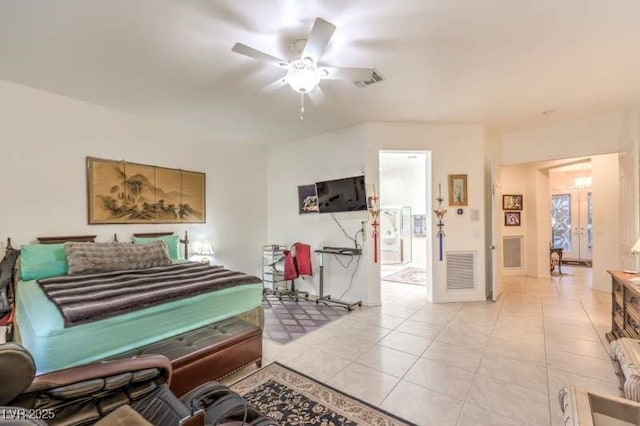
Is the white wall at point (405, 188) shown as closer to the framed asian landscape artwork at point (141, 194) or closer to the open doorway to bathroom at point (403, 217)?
the open doorway to bathroom at point (403, 217)

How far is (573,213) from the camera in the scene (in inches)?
340

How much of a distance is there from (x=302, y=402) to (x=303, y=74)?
2.58 meters

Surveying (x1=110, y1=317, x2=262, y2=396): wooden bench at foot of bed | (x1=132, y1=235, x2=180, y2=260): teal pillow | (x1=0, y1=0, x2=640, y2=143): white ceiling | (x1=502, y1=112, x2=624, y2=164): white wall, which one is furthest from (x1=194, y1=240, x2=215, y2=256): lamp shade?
(x1=502, y1=112, x2=624, y2=164): white wall

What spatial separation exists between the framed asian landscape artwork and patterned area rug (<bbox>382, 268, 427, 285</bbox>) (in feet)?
14.2

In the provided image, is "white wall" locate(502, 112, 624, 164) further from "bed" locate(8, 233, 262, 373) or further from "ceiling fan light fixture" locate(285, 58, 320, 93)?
"bed" locate(8, 233, 262, 373)

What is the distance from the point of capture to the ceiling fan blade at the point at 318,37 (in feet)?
6.31

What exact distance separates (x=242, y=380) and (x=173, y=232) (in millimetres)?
2962

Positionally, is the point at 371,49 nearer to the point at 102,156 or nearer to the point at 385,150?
the point at 385,150

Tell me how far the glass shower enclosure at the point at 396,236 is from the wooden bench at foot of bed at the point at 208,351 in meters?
6.59

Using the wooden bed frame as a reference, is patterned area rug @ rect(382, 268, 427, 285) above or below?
below

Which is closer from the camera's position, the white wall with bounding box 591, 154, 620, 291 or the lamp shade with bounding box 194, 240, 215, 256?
the lamp shade with bounding box 194, 240, 215, 256

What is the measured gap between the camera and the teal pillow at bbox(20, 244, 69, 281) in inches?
119

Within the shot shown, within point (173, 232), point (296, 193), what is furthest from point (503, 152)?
point (173, 232)

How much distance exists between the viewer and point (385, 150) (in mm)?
4672
